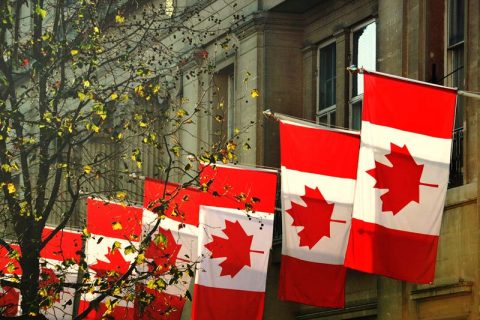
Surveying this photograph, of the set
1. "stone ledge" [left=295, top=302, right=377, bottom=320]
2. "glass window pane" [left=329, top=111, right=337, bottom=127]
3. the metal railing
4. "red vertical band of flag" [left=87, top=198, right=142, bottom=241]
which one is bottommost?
"stone ledge" [left=295, top=302, right=377, bottom=320]

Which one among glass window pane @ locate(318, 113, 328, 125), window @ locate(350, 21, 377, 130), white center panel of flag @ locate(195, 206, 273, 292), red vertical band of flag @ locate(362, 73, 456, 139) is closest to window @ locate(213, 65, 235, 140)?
glass window pane @ locate(318, 113, 328, 125)

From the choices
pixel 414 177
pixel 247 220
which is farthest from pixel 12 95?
pixel 414 177

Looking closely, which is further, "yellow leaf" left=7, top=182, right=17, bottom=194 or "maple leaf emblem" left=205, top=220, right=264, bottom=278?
"maple leaf emblem" left=205, top=220, right=264, bottom=278

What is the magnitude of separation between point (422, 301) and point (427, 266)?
4.67m

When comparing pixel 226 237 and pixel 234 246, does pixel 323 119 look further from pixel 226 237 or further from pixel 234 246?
pixel 234 246

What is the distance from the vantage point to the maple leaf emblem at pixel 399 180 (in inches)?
816

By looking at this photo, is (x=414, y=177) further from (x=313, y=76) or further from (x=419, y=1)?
(x=313, y=76)

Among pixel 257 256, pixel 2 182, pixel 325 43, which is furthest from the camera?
pixel 325 43

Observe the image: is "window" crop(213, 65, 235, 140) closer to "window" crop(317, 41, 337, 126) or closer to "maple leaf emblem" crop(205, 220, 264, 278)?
"window" crop(317, 41, 337, 126)

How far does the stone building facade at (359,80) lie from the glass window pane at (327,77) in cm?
2

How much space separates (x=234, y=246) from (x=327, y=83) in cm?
718

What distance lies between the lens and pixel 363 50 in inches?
1184

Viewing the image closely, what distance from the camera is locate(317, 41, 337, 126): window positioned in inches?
1244

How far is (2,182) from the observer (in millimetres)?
22797
